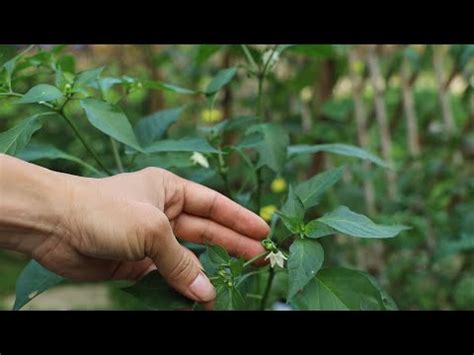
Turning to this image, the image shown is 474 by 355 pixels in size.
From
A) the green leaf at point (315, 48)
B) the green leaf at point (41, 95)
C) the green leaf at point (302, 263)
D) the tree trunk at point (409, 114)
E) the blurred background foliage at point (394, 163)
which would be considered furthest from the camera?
the tree trunk at point (409, 114)

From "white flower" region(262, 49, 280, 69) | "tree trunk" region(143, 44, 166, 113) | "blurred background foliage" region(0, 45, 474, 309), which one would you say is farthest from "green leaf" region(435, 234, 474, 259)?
"tree trunk" region(143, 44, 166, 113)

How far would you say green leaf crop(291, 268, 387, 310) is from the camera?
2.83ft

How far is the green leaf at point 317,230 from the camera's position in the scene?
88cm

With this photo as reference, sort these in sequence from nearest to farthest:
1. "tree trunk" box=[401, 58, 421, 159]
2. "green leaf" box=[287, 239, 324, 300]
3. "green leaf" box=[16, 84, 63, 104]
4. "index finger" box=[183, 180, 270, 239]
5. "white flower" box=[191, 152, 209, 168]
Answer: "green leaf" box=[287, 239, 324, 300]
"green leaf" box=[16, 84, 63, 104]
"index finger" box=[183, 180, 270, 239]
"white flower" box=[191, 152, 209, 168]
"tree trunk" box=[401, 58, 421, 159]

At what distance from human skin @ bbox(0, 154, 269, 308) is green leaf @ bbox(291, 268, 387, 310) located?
0.12 metres

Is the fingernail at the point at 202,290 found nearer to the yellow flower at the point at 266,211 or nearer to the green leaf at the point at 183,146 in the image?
the green leaf at the point at 183,146

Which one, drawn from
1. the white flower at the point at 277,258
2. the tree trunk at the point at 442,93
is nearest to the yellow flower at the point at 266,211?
the white flower at the point at 277,258

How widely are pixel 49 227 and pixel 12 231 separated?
1.9 inches

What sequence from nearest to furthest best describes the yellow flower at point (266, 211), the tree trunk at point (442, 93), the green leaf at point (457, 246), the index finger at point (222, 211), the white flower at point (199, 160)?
1. the index finger at point (222, 211)
2. the white flower at point (199, 160)
3. the yellow flower at point (266, 211)
4. the green leaf at point (457, 246)
5. the tree trunk at point (442, 93)

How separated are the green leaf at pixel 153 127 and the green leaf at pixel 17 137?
0.26 metres

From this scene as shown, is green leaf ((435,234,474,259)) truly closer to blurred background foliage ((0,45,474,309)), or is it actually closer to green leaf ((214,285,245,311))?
blurred background foliage ((0,45,474,309))

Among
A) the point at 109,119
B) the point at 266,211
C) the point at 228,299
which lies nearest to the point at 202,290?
the point at 228,299

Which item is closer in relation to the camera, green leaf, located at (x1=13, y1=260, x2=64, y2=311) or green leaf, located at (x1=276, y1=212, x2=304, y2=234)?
green leaf, located at (x1=276, y1=212, x2=304, y2=234)

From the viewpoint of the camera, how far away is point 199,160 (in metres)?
1.15
